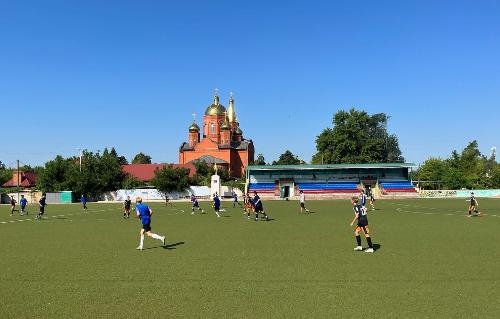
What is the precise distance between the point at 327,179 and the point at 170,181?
83.2ft

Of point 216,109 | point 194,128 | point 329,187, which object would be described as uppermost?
point 216,109

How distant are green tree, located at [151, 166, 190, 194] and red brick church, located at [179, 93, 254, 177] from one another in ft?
66.2

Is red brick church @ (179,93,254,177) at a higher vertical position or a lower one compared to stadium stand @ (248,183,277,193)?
higher

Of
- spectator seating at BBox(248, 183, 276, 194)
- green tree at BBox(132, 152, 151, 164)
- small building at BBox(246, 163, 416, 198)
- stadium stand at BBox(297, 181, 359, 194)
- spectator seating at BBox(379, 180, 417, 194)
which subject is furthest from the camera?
green tree at BBox(132, 152, 151, 164)

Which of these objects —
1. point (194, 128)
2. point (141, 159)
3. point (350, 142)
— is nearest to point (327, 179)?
point (350, 142)

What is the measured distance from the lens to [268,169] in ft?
248

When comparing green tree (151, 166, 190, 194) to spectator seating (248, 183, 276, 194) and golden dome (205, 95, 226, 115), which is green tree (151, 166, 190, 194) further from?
golden dome (205, 95, 226, 115)

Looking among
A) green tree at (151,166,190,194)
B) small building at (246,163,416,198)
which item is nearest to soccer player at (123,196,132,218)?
green tree at (151,166,190,194)

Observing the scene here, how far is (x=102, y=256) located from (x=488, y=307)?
1014 cm

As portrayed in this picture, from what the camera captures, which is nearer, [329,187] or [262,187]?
[329,187]

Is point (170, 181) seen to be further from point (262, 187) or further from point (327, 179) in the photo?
point (327, 179)

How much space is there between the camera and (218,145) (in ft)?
330

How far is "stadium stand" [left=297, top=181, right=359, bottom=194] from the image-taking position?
72500mm

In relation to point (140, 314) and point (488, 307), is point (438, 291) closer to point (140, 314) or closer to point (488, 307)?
point (488, 307)
